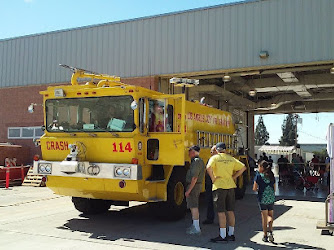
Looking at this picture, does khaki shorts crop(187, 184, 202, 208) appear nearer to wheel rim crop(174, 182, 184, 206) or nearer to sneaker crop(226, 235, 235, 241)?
sneaker crop(226, 235, 235, 241)

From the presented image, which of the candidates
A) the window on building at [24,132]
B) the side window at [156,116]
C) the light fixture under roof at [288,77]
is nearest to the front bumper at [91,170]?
the side window at [156,116]

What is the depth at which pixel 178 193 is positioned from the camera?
914 cm

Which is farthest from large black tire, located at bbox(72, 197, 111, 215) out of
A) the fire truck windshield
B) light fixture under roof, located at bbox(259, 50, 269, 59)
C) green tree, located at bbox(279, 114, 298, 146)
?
green tree, located at bbox(279, 114, 298, 146)

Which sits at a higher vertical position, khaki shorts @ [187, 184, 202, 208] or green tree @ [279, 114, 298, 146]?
green tree @ [279, 114, 298, 146]

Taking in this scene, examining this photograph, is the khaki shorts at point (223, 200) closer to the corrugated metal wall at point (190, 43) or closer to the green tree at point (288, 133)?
the corrugated metal wall at point (190, 43)

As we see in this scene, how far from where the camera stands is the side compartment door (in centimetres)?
841

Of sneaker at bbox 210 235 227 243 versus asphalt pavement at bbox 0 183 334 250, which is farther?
sneaker at bbox 210 235 227 243

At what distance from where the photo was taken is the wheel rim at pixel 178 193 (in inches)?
354

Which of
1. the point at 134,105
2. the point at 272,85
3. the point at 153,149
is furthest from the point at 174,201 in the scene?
the point at 272,85

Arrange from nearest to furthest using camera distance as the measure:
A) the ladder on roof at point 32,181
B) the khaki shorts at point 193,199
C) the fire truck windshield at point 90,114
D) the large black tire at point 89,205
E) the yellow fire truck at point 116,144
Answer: the khaki shorts at point 193,199
the yellow fire truck at point 116,144
the fire truck windshield at point 90,114
the large black tire at point 89,205
the ladder on roof at point 32,181

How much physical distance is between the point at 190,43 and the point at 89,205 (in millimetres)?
8977

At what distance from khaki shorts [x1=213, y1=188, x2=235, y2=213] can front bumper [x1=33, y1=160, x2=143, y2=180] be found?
5.48 feet

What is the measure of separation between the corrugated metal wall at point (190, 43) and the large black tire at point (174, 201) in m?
7.63

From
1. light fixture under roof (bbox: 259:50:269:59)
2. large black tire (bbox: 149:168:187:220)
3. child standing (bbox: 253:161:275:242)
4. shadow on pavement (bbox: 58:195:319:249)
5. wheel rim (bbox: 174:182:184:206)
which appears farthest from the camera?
light fixture under roof (bbox: 259:50:269:59)
